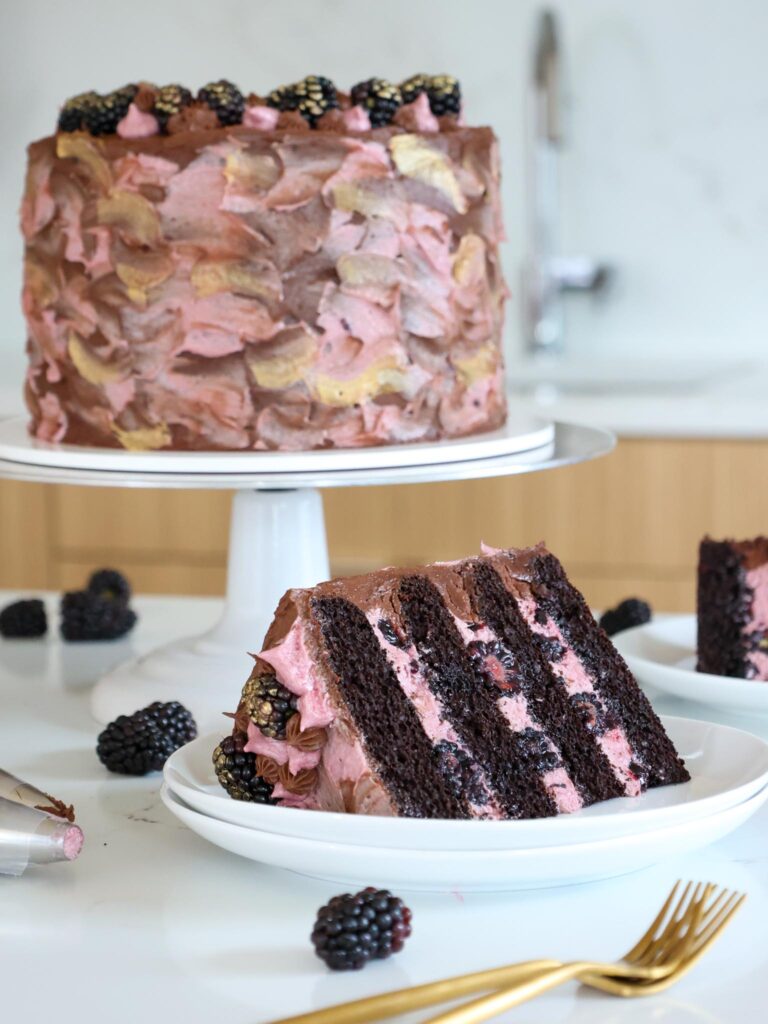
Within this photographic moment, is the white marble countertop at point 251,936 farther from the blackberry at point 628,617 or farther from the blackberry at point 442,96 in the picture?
the blackberry at point 442,96

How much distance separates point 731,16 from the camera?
13.2 feet

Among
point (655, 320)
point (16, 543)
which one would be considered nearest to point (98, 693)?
point (16, 543)

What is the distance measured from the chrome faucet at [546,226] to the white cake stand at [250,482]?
2.23 metres

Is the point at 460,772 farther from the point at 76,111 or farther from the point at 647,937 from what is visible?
the point at 76,111

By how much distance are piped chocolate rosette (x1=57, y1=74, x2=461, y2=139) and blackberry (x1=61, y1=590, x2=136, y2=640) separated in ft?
2.19

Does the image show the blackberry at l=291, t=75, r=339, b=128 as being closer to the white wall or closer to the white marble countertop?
→ the white marble countertop

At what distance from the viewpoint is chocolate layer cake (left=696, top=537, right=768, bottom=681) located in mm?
1667

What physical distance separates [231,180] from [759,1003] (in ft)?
3.22

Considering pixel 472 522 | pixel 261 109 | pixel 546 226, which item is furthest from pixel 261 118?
pixel 546 226

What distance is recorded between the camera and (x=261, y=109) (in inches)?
65.4

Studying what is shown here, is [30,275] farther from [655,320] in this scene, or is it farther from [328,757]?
[655,320]

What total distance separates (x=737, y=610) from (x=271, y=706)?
674 millimetres

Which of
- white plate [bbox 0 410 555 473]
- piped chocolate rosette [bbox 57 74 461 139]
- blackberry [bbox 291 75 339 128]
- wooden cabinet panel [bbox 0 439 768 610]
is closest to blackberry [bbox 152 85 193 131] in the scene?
piped chocolate rosette [bbox 57 74 461 139]

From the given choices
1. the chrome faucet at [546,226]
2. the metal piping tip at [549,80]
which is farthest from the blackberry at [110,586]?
the metal piping tip at [549,80]
